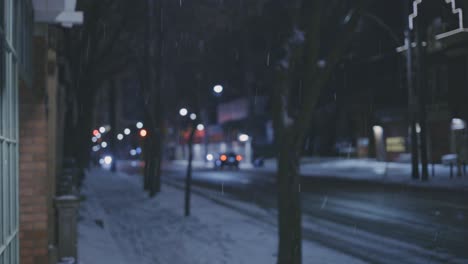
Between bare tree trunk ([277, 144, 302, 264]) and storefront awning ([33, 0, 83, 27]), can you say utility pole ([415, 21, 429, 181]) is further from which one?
storefront awning ([33, 0, 83, 27])

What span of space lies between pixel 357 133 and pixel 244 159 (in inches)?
696

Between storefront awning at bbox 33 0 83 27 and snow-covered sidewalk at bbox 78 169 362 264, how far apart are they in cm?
397

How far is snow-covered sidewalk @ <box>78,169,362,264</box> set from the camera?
8805mm

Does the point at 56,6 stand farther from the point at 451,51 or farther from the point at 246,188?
the point at 451,51

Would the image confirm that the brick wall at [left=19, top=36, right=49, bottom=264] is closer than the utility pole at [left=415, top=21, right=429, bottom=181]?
Yes

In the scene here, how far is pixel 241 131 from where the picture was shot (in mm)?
60875

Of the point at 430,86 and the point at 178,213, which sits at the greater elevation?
the point at 430,86

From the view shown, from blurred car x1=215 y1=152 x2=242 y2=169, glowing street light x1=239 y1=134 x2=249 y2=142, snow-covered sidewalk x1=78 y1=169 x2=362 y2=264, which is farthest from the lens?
glowing street light x1=239 y1=134 x2=249 y2=142

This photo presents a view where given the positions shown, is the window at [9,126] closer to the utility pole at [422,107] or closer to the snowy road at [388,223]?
the snowy road at [388,223]

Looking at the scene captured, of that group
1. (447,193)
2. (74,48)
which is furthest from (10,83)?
(447,193)

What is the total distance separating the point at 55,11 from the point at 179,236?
5.76 meters

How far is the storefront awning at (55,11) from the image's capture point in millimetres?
7016

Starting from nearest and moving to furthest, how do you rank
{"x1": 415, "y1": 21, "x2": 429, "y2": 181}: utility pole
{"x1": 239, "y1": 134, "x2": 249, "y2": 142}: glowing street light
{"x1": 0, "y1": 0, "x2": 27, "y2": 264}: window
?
{"x1": 0, "y1": 0, "x2": 27, "y2": 264}: window
{"x1": 415, "y1": 21, "x2": 429, "y2": 181}: utility pole
{"x1": 239, "y1": 134, "x2": 249, "y2": 142}: glowing street light

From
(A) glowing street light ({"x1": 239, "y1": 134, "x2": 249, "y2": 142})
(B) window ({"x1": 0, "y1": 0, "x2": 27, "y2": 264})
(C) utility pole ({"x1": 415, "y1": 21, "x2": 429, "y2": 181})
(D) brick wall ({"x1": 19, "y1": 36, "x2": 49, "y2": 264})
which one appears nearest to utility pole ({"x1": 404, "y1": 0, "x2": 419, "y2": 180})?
(C) utility pole ({"x1": 415, "y1": 21, "x2": 429, "y2": 181})
